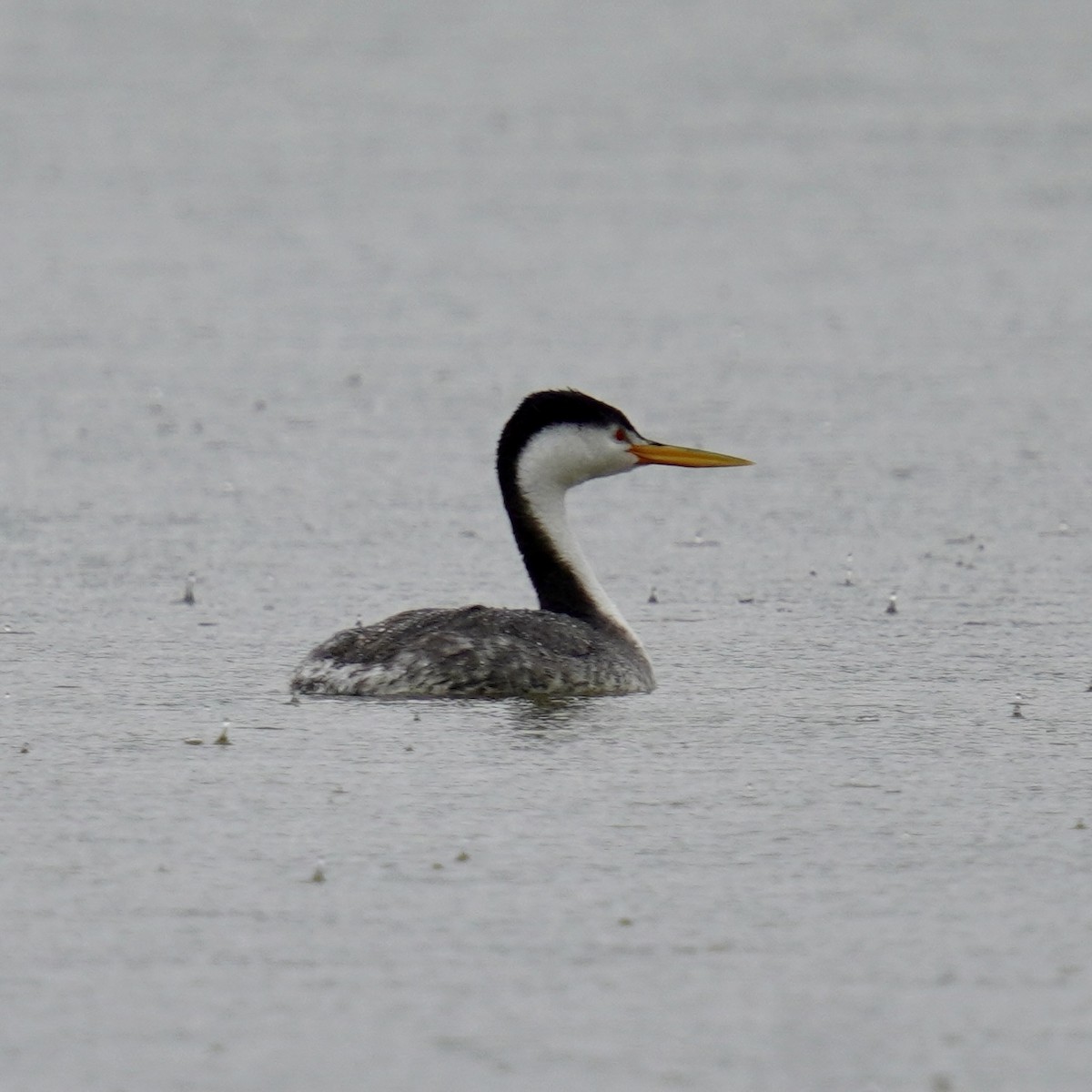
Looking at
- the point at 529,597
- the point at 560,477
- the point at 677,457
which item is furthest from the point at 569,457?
the point at 529,597

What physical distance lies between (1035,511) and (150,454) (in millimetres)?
4996

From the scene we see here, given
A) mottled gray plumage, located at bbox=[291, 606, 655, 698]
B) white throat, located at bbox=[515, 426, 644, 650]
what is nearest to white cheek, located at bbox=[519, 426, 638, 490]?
white throat, located at bbox=[515, 426, 644, 650]

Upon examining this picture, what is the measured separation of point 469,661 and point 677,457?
1.73 metres

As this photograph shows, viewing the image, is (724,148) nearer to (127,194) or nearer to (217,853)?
(127,194)

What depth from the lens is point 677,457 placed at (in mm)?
10352

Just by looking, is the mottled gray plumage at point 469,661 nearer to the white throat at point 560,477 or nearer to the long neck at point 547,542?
the long neck at point 547,542

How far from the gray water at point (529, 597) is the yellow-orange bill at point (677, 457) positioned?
0.71 m

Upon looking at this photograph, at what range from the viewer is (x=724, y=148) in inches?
1102

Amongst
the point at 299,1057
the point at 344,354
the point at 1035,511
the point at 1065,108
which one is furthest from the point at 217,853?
the point at 1065,108

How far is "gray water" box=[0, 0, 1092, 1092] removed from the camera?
5.58 m

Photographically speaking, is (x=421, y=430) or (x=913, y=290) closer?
(x=421, y=430)

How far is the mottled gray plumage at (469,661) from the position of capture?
8.98 meters

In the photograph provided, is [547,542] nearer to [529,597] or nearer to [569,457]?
[569,457]

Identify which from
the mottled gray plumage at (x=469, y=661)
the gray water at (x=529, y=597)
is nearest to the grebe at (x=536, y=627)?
the mottled gray plumage at (x=469, y=661)
